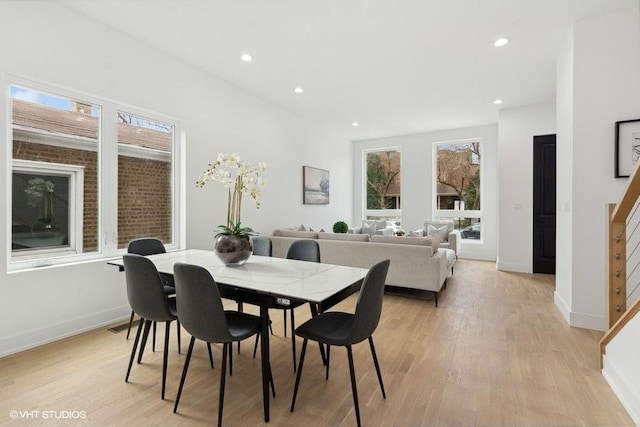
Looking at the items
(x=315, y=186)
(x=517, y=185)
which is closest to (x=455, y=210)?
Answer: (x=517, y=185)

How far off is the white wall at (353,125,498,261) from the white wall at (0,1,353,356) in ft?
11.4

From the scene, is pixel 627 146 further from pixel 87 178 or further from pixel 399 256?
pixel 87 178

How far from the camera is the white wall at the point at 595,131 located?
300 centimetres

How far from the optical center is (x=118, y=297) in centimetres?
334

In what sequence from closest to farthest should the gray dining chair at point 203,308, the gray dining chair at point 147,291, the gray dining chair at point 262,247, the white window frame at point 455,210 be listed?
the gray dining chair at point 203,308 → the gray dining chair at point 147,291 → the gray dining chair at point 262,247 → the white window frame at point 455,210

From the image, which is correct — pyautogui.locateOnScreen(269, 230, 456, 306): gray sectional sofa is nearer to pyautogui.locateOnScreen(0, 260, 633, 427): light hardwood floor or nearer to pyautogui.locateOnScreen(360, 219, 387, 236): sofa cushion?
pyautogui.locateOnScreen(0, 260, 633, 427): light hardwood floor

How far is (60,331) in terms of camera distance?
287cm

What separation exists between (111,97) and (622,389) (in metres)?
4.79

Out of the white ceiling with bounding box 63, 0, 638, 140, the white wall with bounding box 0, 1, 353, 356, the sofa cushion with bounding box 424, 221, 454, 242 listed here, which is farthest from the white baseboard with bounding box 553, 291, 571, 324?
the white wall with bounding box 0, 1, 353, 356

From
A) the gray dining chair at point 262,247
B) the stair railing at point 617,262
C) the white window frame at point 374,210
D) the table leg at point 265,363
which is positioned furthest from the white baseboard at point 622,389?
the white window frame at point 374,210

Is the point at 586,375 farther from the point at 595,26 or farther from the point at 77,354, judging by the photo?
the point at 77,354

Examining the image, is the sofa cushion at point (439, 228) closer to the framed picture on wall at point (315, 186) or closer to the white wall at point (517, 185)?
the white wall at point (517, 185)

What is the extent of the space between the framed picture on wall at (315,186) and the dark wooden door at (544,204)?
402 cm

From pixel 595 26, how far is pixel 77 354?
555cm
